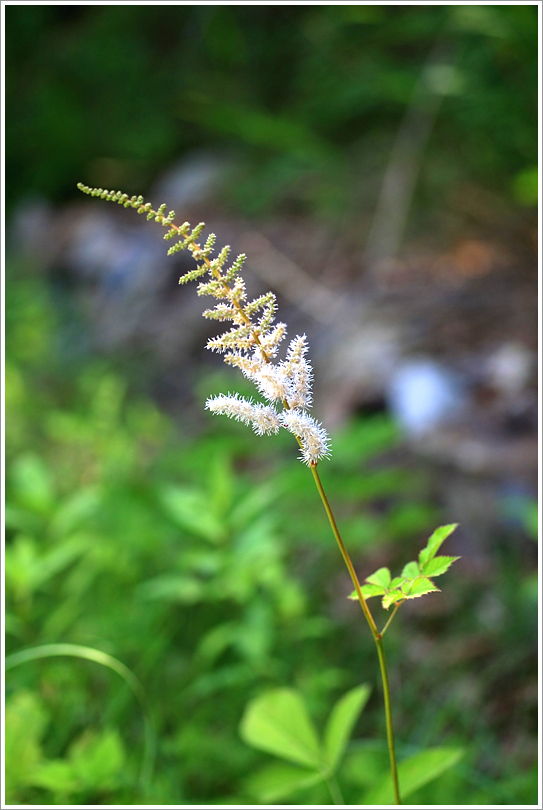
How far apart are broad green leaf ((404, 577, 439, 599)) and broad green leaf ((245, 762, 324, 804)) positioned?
1.37 ft

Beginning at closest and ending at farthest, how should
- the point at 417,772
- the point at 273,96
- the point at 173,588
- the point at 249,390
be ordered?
the point at 417,772 < the point at 173,588 < the point at 249,390 < the point at 273,96

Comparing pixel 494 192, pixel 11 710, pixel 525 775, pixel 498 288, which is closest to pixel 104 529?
pixel 11 710

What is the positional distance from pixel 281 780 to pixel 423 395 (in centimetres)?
133

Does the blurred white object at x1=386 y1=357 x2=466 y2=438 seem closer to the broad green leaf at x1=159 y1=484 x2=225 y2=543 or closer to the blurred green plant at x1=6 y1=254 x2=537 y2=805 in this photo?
the blurred green plant at x1=6 y1=254 x2=537 y2=805

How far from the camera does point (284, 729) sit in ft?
2.77

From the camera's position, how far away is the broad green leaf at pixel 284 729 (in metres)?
0.82

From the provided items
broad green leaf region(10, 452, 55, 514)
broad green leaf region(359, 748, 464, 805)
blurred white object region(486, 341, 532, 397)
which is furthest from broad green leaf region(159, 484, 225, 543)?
blurred white object region(486, 341, 532, 397)

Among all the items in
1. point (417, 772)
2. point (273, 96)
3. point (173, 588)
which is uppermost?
point (273, 96)

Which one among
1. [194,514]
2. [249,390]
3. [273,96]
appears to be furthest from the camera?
[273,96]

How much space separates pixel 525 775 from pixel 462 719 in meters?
0.17

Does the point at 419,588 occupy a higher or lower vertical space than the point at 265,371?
lower

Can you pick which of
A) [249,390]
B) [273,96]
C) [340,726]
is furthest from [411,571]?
[273,96]

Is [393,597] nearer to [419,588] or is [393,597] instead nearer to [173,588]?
[419,588]

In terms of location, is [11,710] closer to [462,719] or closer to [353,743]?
[353,743]
